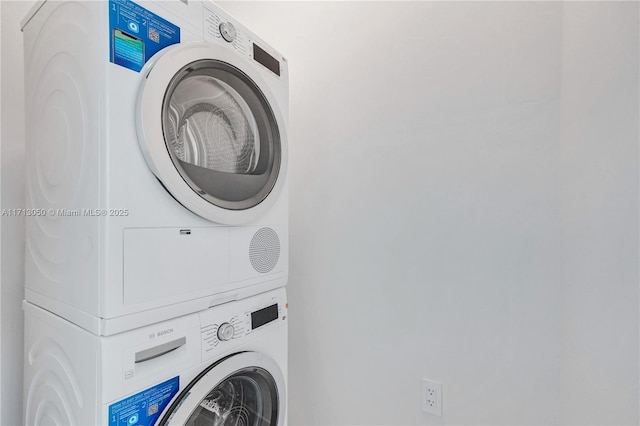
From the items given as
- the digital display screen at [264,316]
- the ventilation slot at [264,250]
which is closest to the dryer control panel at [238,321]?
the digital display screen at [264,316]

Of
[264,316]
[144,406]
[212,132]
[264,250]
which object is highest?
[212,132]

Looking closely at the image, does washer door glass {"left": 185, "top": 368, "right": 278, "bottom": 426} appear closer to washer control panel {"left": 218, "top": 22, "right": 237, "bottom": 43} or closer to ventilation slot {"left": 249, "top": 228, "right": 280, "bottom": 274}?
ventilation slot {"left": 249, "top": 228, "right": 280, "bottom": 274}

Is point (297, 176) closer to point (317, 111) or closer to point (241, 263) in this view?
point (317, 111)

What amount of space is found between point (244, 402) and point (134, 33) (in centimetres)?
116

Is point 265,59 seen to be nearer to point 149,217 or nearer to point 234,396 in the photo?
point 149,217

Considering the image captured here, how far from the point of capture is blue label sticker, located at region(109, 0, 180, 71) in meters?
0.76

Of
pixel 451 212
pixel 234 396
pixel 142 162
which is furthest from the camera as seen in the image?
pixel 451 212

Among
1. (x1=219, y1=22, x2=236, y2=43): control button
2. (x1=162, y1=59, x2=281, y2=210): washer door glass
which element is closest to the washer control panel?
(x1=219, y1=22, x2=236, y2=43): control button

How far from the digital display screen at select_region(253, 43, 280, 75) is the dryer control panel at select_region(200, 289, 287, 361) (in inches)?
32.1

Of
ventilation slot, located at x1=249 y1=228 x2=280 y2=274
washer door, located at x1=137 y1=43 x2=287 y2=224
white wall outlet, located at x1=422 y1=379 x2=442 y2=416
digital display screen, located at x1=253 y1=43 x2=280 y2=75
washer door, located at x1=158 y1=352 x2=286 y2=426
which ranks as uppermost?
digital display screen, located at x1=253 y1=43 x2=280 y2=75

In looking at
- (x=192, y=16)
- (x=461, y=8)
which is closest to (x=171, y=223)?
(x=192, y=16)

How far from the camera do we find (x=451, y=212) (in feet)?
4.05

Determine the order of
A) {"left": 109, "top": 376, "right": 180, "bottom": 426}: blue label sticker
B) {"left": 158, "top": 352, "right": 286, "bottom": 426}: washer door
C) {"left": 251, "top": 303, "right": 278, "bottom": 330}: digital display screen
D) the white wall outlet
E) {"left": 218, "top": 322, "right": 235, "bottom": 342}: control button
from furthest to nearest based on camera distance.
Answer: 1. the white wall outlet
2. {"left": 251, "top": 303, "right": 278, "bottom": 330}: digital display screen
3. {"left": 218, "top": 322, "right": 235, "bottom": 342}: control button
4. {"left": 158, "top": 352, "right": 286, "bottom": 426}: washer door
5. {"left": 109, "top": 376, "right": 180, "bottom": 426}: blue label sticker

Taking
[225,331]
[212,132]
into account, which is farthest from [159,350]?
[212,132]
